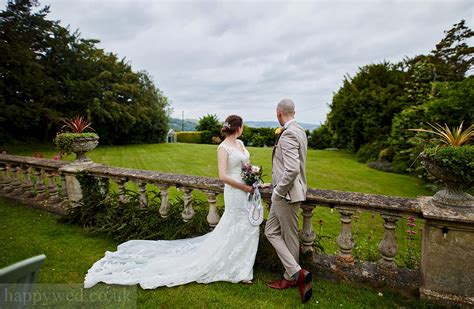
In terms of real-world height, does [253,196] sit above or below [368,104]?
below

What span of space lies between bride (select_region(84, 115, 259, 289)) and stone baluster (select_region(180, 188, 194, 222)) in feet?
1.97

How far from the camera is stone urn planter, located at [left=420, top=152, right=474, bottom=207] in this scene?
91.0 inches

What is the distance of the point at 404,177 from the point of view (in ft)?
35.7

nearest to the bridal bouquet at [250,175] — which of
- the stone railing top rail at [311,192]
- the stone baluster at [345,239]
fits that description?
the stone railing top rail at [311,192]

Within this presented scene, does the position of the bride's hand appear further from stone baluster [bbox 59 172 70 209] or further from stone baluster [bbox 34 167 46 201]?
stone baluster [bbox 34 167 46 201]

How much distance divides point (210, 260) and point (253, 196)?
93 centimetres

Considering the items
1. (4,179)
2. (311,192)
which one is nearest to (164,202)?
(311,192)

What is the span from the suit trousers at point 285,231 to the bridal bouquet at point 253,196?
0.65 feet

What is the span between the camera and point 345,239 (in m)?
2.92

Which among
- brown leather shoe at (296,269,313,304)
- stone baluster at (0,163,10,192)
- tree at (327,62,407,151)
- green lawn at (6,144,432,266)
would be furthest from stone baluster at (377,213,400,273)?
tree at (327,62,407,151)

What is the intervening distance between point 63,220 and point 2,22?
17541mm

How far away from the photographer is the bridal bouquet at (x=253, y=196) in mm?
3082

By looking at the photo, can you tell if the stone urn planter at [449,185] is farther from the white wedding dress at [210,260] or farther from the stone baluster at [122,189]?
the stone baluster at [122,189]

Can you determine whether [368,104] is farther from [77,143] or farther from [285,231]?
[77,143]
